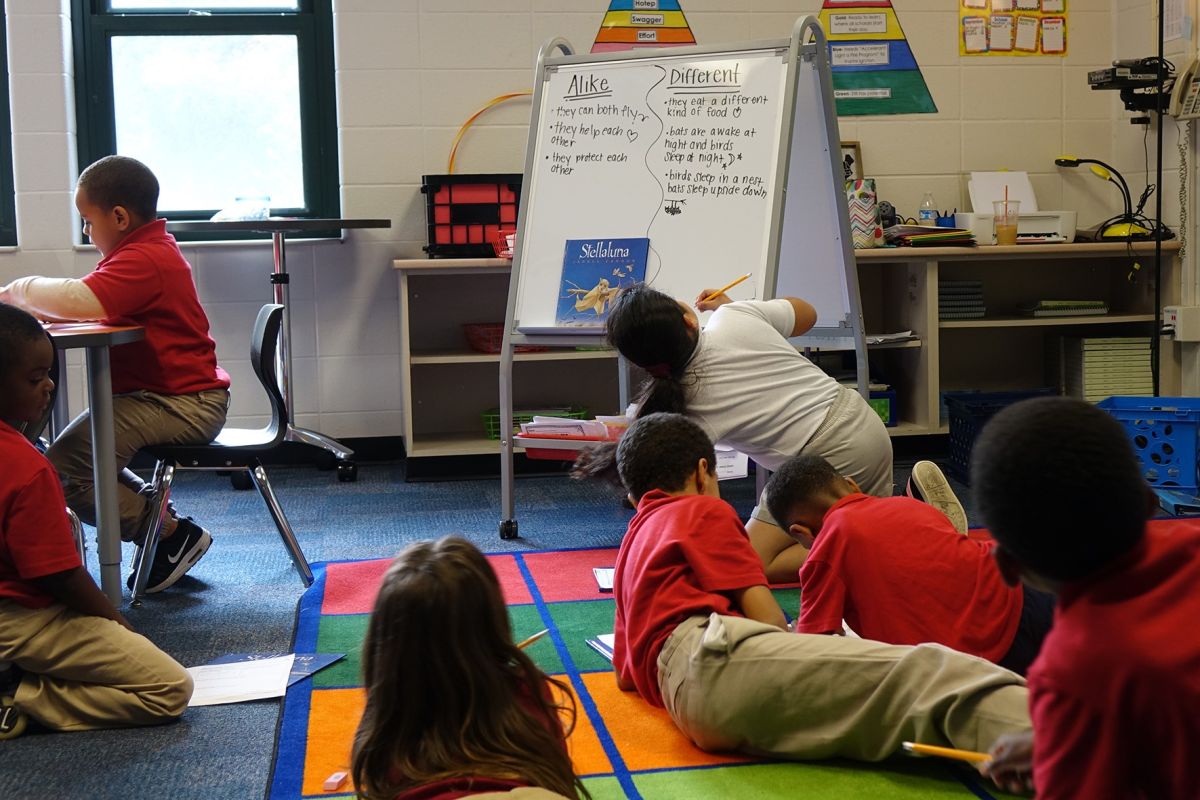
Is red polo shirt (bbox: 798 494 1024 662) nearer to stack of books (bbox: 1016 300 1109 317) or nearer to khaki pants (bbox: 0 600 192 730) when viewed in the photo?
khaki pants (bbox: 0 600 192 730)

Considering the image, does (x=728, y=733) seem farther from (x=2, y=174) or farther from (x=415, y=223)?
(x=2, y=174)

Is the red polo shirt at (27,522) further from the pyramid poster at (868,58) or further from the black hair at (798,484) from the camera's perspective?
the pyramid poster at (868,58)

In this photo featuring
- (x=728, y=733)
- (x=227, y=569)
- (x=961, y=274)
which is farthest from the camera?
(x=961, y=274)

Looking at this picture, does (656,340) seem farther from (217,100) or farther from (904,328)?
(217,100)

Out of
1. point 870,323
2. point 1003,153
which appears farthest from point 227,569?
point 1003,153

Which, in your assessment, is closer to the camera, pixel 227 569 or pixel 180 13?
pixel 227 569

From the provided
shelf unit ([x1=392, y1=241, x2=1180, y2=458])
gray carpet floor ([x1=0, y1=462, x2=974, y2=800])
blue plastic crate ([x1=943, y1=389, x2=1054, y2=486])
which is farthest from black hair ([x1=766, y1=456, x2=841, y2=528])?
shelf unit ([x1=392, y1=241, x2=1180, y2=458])

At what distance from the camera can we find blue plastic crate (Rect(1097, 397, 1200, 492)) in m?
3.75

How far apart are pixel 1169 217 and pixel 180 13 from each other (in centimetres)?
Answer: 396

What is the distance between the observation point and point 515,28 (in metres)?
4.84

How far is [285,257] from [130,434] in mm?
1934

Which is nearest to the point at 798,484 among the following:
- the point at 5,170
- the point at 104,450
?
the point at 104,450

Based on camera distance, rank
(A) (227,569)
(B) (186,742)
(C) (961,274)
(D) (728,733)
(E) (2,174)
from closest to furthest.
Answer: (D) (728,733)
(B) (186,742)
(A) (227,569)
(E) (2,174)
(C) (961,274)

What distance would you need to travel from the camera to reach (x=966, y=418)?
4.36 meters
